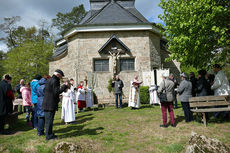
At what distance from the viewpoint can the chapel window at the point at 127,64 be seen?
14766mm

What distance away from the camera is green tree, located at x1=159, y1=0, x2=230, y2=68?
6756 millimetres

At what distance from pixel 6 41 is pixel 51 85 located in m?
31.4

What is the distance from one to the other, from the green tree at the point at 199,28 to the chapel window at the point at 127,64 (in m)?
6.70

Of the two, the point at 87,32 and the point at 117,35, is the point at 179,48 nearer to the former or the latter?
the point at 117,35

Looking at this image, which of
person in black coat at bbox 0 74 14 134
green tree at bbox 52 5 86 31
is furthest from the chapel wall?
green tree at bbox 52 5 86 31

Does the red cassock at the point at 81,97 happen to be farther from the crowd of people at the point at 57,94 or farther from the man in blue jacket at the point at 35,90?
the man in blue jacket at the point at 35,90

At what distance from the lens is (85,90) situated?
32.3 ft

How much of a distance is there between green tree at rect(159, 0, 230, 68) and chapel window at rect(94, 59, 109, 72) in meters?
7.51

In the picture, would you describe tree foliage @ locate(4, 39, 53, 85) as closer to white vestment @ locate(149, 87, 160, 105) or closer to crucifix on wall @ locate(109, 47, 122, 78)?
crucifix on wall @ locate(109, 47, 122, 78)

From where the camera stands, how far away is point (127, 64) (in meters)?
14.8

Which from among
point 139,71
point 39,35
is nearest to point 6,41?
point 39,35

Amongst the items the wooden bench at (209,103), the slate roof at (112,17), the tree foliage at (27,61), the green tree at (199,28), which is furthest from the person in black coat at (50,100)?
the tree foliage at (27,61)

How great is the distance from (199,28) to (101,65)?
920 centimetres

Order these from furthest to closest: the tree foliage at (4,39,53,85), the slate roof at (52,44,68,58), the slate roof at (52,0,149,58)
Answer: the tree foliage at (4,39,53,85)
the slate roof at (52,44,68,58)
the slate roof at (52,0,149,58)
